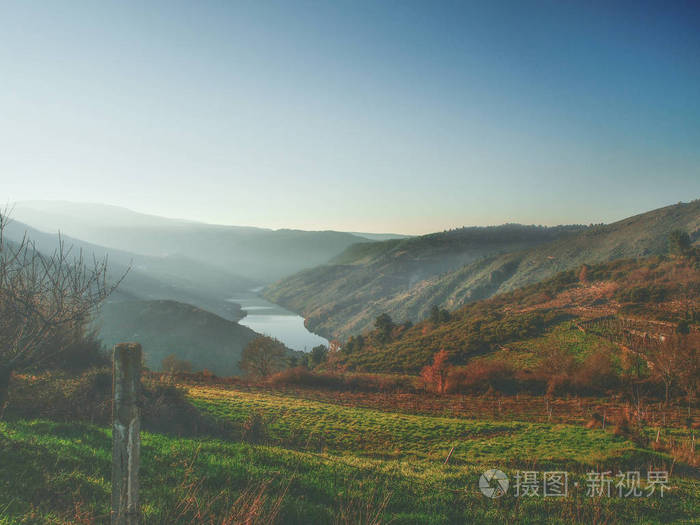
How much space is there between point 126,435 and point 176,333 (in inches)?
4146

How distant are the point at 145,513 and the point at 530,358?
4699cm

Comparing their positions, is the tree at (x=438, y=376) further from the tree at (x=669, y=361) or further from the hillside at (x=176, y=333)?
the hillside at (x=176, y=333)

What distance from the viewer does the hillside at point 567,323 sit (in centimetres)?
4294

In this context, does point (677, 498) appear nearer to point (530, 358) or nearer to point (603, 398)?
point (603, 398)

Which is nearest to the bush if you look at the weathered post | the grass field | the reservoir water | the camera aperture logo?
the grass field

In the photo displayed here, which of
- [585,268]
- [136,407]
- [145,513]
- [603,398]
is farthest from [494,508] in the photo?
[585,268]

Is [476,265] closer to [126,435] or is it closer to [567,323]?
[567,323]

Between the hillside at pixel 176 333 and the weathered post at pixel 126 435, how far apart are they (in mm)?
87106

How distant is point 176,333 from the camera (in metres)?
97.4

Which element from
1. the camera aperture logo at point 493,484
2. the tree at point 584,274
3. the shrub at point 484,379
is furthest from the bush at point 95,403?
the tree at point 584,274

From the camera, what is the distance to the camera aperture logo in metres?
7.79

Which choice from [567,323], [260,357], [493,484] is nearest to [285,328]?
[260,357]

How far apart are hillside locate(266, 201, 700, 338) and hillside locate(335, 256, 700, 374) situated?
28710 millimetres

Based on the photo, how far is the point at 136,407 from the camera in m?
3.60
